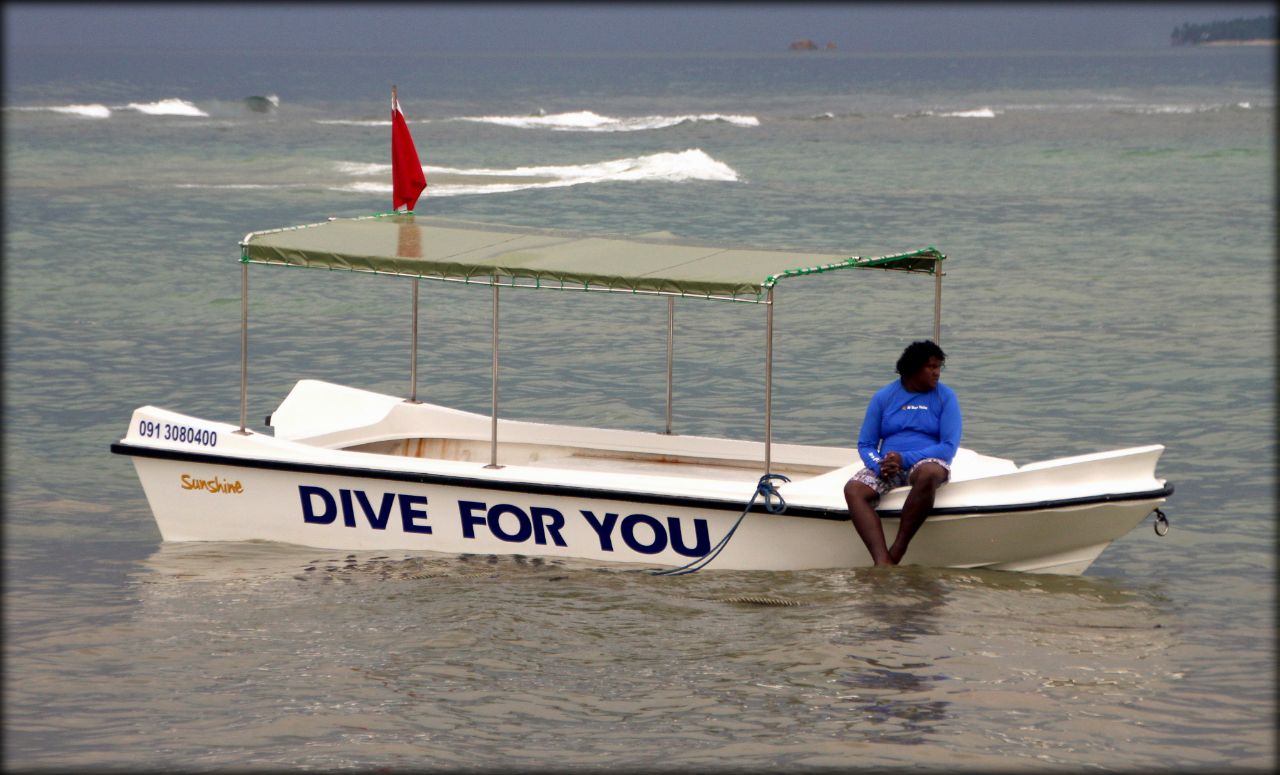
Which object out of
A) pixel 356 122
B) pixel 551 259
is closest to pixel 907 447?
pixel 551 259

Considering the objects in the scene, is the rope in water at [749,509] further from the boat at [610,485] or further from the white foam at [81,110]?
the white foam at [81,110]

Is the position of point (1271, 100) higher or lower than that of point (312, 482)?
higher

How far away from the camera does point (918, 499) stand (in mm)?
8508

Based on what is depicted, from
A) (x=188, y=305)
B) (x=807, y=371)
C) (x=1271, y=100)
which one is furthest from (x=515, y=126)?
Result: (x=807, y=371)

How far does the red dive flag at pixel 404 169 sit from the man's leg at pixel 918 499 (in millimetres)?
3707

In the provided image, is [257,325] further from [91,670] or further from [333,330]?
[91,670]

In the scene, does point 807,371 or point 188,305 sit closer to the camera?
point 807,371

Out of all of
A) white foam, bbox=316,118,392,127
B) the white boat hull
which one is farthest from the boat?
white foam, bbox=316,118,392,127

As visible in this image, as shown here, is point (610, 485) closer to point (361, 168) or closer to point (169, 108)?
point (361, 168)

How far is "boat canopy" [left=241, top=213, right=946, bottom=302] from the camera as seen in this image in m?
8.62

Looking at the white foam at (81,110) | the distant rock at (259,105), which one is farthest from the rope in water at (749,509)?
the distant rock at (259,105)

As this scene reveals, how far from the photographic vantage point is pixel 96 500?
11086 mm

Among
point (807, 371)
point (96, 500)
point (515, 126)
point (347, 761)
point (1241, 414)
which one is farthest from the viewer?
point (515, 126)

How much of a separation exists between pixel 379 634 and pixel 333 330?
9.55m
